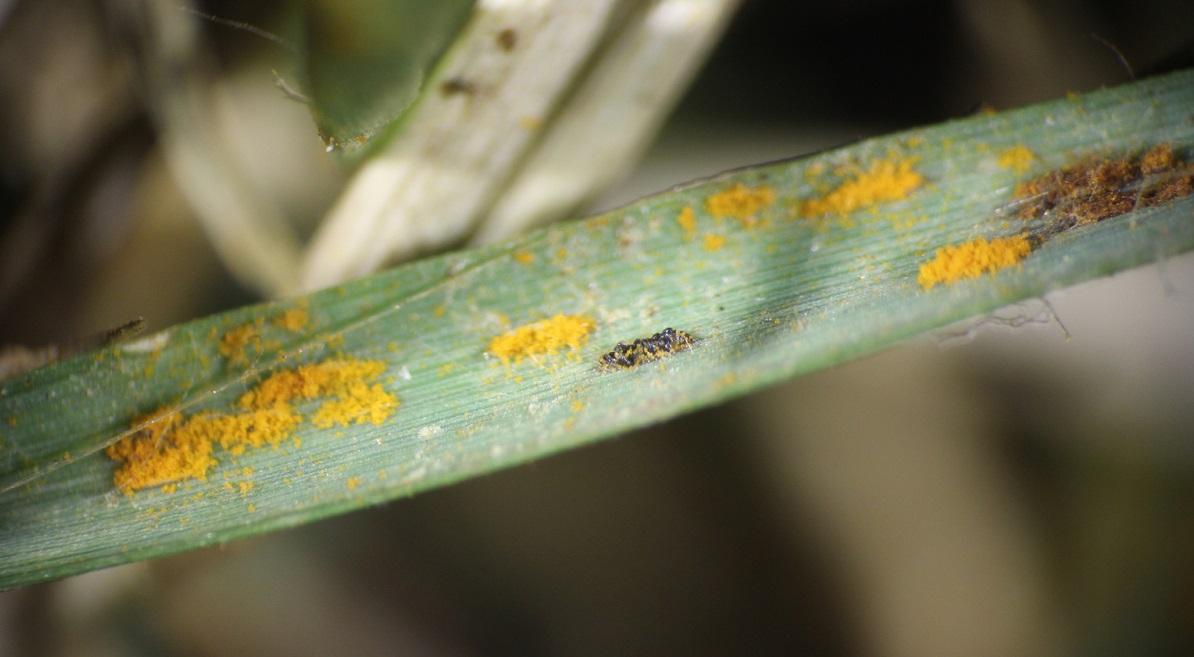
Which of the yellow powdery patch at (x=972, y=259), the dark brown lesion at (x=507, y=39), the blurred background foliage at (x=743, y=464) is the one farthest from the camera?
the blurred background foliage at (x=743, y=464)

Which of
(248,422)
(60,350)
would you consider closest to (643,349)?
(248,422)

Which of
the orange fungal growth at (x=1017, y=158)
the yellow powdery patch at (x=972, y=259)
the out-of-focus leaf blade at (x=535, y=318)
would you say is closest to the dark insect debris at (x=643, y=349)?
the out-of-focus leaf blade at (x=535, y=318)

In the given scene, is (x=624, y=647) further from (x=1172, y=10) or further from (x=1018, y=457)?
(x=1172, y=10)

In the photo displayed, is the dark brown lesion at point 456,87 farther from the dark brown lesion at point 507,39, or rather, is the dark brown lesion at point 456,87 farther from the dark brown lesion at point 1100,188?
the dark brown lesion at point 1100,188

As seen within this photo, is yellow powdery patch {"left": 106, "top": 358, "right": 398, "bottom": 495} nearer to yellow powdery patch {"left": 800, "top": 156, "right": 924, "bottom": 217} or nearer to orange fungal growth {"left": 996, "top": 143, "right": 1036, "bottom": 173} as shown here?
yellow powdery patch {"left": 800, "top": 156, "right": 924, "bottom": 217}

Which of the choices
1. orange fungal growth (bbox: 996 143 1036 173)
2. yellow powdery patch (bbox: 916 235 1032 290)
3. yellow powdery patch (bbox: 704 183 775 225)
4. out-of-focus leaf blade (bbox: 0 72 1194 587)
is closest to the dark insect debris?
out-of-focus leaf blade (bbox: 0 72 1194 587)

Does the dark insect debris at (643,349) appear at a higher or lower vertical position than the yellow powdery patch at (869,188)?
lower

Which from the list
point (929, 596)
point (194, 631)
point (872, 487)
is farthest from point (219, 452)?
point (929, 596)
